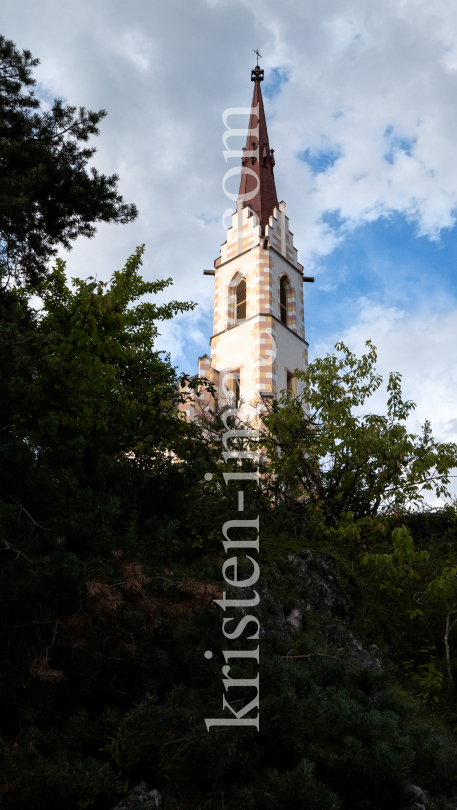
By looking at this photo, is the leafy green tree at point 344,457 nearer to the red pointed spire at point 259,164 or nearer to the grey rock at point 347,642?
the grey rock at point 347,642

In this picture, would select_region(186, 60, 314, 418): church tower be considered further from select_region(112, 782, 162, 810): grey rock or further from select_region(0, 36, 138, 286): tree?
select_region(112, 782, 162, 810): grey rock

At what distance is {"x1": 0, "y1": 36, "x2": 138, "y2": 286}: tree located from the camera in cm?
660

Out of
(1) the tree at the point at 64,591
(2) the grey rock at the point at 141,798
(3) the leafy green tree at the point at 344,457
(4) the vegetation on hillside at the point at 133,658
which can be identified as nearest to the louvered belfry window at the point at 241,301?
(3) the leafy green tree at the point at 344,457

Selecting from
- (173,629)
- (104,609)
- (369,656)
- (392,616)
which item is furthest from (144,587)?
(392,616)

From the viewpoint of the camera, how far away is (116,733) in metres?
3.39

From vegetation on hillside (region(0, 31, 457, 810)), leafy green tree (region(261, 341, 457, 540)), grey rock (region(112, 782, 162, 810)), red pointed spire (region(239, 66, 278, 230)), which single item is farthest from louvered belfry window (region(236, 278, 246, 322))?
→ grey rock (region(112, 782, 162, 810))

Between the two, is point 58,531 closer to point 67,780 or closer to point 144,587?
point 144,587

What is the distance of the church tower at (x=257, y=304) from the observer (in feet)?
61.5

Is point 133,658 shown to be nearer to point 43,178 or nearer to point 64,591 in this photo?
point 64,591

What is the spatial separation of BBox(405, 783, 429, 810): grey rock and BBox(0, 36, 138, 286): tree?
6152 millimetres

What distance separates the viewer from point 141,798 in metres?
3.14

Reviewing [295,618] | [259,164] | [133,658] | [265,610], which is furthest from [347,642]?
[259,164]

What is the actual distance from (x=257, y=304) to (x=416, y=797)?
56.2 ft

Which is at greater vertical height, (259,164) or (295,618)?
(259,164)
